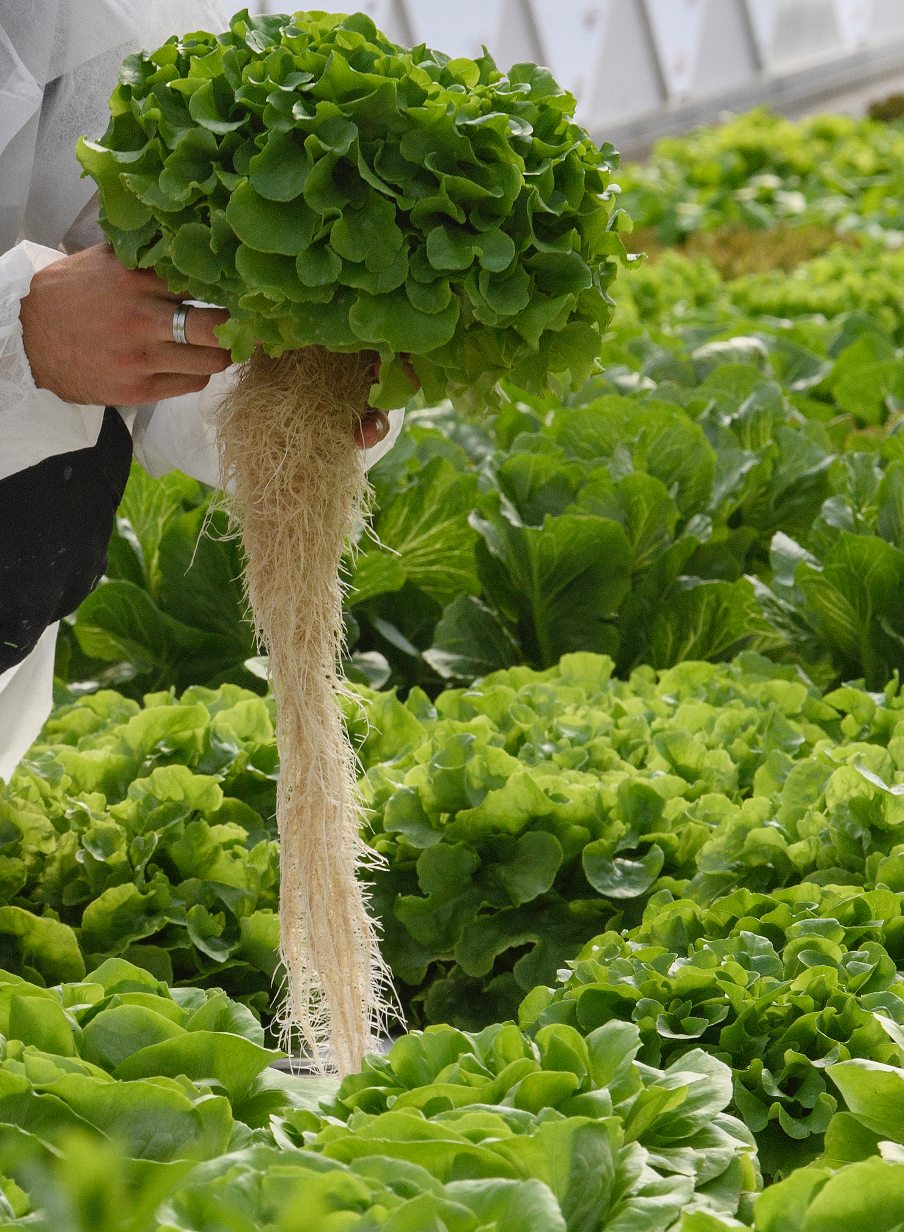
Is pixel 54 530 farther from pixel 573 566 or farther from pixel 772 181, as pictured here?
pixel 772 181

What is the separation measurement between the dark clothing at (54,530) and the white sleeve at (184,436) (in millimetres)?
62

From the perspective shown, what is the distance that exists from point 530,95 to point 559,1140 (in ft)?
3.17

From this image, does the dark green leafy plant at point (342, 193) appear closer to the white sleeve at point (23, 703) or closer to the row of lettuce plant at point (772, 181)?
the white sleeve at point (23, 703)

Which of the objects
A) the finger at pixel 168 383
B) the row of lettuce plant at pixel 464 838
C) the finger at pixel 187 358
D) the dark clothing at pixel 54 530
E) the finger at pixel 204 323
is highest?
the finger at pixel 204 323

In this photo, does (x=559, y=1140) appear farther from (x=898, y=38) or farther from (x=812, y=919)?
(x=898, y=38)

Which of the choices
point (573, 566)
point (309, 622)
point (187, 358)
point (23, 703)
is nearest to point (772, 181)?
point (573, 566)

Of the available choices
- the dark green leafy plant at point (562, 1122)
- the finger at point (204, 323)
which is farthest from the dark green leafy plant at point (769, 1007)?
the finger at point (204, 323)

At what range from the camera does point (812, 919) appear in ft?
5.10

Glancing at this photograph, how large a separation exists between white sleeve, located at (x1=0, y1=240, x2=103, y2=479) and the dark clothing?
117 millimetres

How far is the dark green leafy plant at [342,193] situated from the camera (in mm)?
1322

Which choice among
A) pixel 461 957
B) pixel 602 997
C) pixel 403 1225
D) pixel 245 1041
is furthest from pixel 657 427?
pixel 403 1225

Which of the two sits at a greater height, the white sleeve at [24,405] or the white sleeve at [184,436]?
the white sleeve at [24,405]

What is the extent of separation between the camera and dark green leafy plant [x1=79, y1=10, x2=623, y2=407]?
132 centimetres

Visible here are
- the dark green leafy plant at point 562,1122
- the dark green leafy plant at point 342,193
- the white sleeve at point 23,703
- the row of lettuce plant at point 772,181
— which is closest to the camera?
the dark green leafy plant at point 562,1122
